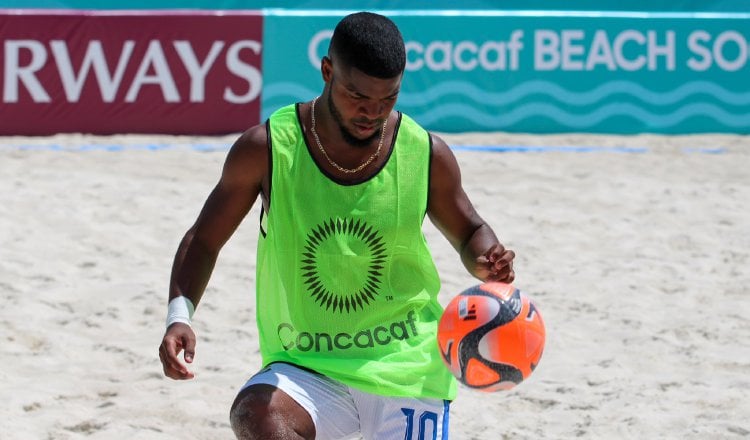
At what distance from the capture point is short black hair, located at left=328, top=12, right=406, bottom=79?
2.72 m

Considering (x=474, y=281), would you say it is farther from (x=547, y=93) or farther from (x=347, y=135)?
(x=547, y=93)

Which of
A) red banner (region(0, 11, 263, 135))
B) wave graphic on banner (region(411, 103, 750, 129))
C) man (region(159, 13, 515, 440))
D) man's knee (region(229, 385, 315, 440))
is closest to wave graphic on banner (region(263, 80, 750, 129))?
wave graphic on banner (region(411, 103, 750, 129))

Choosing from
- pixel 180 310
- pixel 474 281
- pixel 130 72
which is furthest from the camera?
pixel 130 72

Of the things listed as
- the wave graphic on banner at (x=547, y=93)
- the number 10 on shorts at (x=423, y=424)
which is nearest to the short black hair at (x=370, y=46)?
the number 10 on shorts at (x=423, y=424)

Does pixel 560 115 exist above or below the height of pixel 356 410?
below

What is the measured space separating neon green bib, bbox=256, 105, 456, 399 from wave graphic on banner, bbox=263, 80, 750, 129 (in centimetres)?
765

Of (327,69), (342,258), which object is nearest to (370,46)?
(327,69)

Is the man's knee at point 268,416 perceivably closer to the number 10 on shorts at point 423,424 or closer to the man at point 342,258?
the man at point 342,258

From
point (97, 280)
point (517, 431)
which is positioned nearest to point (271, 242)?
point (517, 431)

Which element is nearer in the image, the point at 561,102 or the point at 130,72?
the point at 130,72

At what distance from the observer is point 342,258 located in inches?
113

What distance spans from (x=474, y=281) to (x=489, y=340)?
384 centimetres

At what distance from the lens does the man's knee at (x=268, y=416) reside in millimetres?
2668

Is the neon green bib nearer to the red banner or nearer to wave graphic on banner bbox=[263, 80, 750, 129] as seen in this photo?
the red banner
